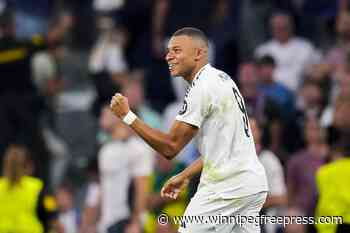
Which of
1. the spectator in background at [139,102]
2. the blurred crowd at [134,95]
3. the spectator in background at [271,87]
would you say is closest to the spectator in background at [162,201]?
the blurred crowd at [134,95]

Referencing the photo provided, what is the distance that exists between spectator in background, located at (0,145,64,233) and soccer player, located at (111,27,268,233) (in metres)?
3.17

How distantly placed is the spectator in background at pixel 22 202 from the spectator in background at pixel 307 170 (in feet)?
8.24

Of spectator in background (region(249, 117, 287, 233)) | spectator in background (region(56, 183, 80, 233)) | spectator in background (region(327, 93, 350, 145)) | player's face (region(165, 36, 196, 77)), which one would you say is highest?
player's face (region(165, 36, 196, 77))

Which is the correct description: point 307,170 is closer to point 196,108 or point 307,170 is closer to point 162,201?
point 162,201

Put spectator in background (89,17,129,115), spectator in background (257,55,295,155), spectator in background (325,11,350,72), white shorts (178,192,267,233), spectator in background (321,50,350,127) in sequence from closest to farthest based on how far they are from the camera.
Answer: white shorts (178,192,267,233) < spectator in background (321,50,350,127) < spectator in background (257,55,295,155) < spectator in background (325,11,350,72) < spectator in background (89,17,129,115)

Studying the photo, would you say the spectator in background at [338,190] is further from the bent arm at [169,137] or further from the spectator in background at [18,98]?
the spectator in background at [18,98]

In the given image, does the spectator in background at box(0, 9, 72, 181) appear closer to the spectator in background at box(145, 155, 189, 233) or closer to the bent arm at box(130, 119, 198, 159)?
the spectator in background at box(145, 155, 189, 233)

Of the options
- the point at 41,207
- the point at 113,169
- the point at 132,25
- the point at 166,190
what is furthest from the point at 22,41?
the point at 166,190

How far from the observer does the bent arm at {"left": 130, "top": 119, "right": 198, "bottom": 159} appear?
8.72 m

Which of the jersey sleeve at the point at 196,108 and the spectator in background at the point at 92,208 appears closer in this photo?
the jersey sleeve at the point at 196,108

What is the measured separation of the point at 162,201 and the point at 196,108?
14.5ft

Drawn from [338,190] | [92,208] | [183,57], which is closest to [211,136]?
[183,57]

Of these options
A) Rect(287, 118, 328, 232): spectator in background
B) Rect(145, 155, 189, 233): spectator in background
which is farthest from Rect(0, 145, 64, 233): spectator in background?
Rect(287, 118, 328, 232): spectator in background

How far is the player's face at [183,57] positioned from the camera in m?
8.91
